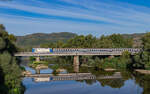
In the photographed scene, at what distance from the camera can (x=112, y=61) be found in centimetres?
9162

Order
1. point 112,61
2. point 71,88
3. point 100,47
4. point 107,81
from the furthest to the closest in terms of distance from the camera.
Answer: point 100,47
point 112,61
point 107,81
point 71,88

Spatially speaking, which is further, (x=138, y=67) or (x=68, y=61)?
(x=68, y=61)

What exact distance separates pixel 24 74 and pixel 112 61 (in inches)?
1548

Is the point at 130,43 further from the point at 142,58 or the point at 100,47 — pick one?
the point at 142,58

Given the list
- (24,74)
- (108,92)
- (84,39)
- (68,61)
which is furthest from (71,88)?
(84,39)

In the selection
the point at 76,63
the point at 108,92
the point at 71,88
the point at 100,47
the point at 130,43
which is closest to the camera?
the point at 108,92

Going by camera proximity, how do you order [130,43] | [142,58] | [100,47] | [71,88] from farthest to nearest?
[130,43], [100,47], [142,58], [71,88]

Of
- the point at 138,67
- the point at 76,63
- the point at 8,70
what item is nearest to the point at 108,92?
the point at 8,70

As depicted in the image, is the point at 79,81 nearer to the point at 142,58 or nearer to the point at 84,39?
the point at 142,58

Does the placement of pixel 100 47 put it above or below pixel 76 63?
above

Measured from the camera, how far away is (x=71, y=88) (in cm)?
5109

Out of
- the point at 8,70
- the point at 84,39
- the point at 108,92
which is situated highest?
the point at 84,39

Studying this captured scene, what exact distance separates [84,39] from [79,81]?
250ft

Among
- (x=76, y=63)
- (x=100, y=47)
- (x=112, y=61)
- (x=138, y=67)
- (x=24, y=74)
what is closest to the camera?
(x=24, y=74)
